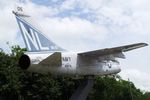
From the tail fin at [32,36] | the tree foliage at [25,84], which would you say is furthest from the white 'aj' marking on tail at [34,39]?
the tree foliage at [25,84]

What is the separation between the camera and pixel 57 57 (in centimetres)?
3053

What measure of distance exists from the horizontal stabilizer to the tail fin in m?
2.02

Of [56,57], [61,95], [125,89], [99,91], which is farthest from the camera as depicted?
[125,89]

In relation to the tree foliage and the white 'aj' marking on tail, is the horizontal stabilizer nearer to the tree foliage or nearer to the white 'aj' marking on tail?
the white 'aj' marking on tail

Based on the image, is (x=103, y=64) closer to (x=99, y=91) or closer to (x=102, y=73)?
(x=102, y=73)

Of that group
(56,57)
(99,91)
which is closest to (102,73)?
(56,57)

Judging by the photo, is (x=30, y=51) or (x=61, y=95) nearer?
(x=30, y=51)

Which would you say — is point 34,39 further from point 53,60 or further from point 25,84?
point 25,84

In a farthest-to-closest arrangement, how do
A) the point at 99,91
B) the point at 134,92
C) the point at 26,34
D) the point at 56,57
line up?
the point at 134,92
the point at 99,91
the point at 26,34
the point at 56,57

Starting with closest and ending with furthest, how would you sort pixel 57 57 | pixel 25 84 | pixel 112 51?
pixel 57 57
pixel 112 51
pixel 25 84

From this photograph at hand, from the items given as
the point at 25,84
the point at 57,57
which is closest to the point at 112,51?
the point at 57,57

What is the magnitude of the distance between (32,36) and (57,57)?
3809 millimetres

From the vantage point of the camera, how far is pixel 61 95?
172ft

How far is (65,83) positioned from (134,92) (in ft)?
113
